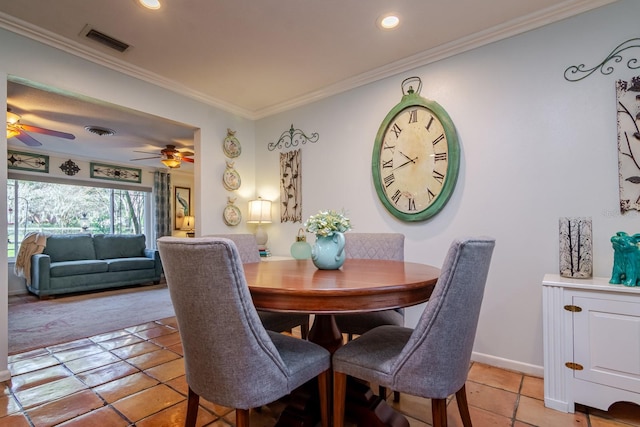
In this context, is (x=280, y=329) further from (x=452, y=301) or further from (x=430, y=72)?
(x=430, y=72)

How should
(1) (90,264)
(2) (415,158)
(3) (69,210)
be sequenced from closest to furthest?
(2) (415,158) < (1) (90,264) < (3) (69,210)

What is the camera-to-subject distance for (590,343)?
1.67 meters

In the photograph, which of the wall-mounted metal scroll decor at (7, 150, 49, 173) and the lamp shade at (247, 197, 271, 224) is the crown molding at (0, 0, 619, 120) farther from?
the wall-mounted metal scroll decor at (7, 150, 49, 173)

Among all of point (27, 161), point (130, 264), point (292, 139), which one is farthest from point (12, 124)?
point (130, 264)

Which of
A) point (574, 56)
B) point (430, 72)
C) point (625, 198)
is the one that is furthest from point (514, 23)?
point (625, 198)

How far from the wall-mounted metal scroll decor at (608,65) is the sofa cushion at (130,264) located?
246 inches

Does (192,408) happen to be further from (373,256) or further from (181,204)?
(181,204)

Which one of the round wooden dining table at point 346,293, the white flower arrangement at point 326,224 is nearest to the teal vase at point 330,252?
the white flower arrangement at point 326,224

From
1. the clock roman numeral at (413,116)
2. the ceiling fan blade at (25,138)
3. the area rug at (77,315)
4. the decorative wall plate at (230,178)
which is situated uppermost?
the ceiling fan blade at (25,138)

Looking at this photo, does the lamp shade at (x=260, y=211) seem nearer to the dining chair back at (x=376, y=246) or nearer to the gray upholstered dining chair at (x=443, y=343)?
the dining chair back at (x=376, y=246)

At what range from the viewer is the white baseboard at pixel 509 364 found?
2096 mm

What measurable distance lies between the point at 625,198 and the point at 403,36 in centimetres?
182

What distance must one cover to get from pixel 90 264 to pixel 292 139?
4025 millimetres

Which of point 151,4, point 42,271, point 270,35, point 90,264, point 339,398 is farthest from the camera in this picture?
point 90,264
